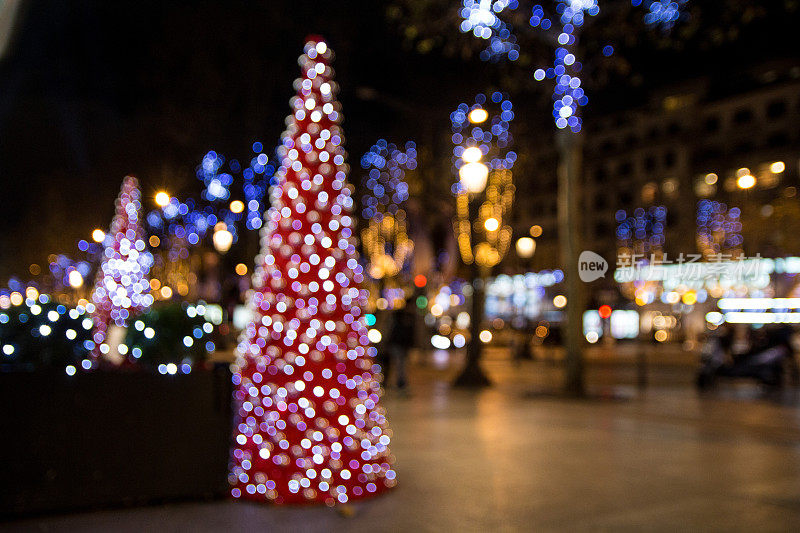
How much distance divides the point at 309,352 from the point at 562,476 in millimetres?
2661

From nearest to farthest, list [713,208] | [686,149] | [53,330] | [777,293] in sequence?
[53,330] → [777,293] → [713,208] → [686,149]

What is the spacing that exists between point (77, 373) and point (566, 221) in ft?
33.6

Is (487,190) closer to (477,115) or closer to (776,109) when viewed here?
(477,115)

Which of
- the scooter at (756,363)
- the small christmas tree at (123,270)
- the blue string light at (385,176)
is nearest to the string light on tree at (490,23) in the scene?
the small christmas tree at (123,270)

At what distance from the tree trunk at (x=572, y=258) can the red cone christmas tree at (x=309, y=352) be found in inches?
321

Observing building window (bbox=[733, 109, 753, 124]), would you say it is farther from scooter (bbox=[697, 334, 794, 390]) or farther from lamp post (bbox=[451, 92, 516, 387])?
scooter (bbox=[697, 334, 794, 390])

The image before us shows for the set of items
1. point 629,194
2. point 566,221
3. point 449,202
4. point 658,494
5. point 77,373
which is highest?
point 629,194

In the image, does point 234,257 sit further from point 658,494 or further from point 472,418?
point 658,494

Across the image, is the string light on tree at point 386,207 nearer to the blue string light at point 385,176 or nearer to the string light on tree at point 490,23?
the blue string light at point 385,176

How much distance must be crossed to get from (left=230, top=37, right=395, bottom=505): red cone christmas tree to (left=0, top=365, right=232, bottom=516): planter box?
0.81 ft

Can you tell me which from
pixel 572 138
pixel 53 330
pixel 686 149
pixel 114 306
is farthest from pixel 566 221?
pixel 686 149

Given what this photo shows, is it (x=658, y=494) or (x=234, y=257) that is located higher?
(x=234, y=257)

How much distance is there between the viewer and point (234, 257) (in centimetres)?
3641

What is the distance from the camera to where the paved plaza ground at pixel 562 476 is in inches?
231
